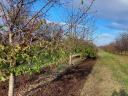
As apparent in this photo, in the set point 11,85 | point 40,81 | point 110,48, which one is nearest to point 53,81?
point 40,81

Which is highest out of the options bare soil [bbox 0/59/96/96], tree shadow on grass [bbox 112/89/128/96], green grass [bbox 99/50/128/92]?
bare soil [bbox 0/59/96/96]

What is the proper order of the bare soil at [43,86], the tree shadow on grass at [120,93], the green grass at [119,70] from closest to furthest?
the bare soil at [43,86], the tree shadow on grass at [120,93], the green grass at [119,70]

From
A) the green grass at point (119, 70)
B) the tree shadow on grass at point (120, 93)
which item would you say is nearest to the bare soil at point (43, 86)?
the tree shadow on grass at point (120, 93)

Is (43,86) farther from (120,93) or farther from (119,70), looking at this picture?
(119,70)

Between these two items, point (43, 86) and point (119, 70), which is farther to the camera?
point (119, 70)

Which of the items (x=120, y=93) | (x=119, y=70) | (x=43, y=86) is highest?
(x=43, y=86)

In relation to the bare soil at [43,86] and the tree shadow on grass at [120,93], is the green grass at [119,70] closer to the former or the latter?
the tree shadow on grass at [120,93]

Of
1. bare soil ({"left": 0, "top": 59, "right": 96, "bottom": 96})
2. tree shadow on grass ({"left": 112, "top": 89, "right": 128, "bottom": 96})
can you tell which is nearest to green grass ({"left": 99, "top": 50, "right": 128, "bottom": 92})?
tree shadow on grass ({"left": 112, "top": 89, "right": 128, "bottom": 96})

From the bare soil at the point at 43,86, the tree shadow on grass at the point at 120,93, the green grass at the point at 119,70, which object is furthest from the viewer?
the green grass at the point at 119,70

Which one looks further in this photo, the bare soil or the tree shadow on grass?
the tree shadow on grass

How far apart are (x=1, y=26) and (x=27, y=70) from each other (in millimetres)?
1087

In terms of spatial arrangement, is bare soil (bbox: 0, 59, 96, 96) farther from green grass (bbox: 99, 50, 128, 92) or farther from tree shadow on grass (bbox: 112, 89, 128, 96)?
green grass (bbox: 99, 50, 128, 92)

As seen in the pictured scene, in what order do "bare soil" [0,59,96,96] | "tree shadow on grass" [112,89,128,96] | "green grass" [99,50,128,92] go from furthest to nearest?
"green grass" [99,50,128,92] → "tree shadow on grass" [112,89,128,96] → "bare soil" [0,59,96,96]

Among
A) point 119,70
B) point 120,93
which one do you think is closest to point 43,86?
point 120,93
